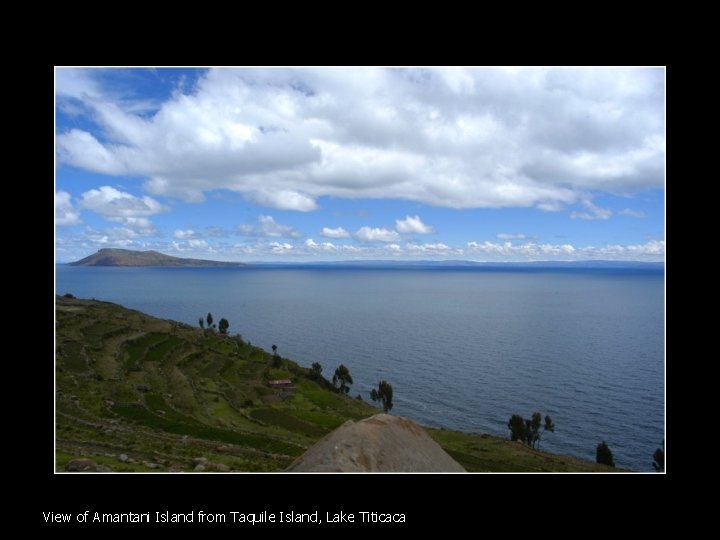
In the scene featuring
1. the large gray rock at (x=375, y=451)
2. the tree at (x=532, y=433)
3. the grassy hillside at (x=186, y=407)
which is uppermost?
the large gray rock at (x=375, y=451)

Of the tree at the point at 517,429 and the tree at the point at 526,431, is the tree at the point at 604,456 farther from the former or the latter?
the tree at the point at 517,429

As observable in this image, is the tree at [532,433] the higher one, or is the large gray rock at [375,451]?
the large gray rock at [375,451]

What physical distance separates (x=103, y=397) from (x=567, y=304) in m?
174

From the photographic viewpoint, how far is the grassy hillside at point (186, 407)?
20.9 metres

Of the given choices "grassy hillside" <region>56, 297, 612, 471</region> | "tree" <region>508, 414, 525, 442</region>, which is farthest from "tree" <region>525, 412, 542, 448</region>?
"grassy hillside" <region>56, 297, 612, 471</region>

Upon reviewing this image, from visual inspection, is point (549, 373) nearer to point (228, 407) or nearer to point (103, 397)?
point (228, 407)

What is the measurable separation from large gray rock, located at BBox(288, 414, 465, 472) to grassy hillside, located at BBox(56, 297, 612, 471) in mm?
8616

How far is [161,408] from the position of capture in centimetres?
3462

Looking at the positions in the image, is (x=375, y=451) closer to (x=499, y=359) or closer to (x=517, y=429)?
(x=517, y=429)

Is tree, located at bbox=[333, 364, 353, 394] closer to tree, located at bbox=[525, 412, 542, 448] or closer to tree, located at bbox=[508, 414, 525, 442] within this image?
tree, located at bbox=[508, 414, 525, 442]

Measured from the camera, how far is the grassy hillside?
20891 millimetres

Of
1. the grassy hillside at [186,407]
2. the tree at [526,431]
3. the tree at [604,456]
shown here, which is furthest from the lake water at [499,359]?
the grassy hillside at [186,407]

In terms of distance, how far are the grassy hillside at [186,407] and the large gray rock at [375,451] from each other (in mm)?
8616
